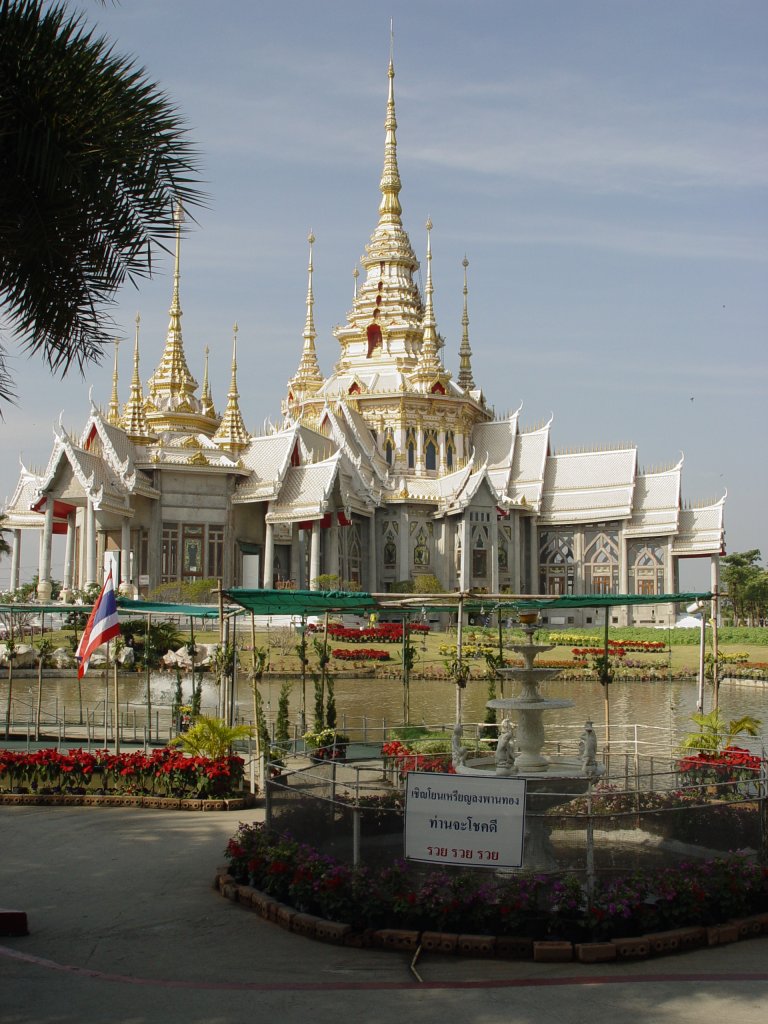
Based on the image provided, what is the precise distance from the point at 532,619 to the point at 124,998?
570 centimetres

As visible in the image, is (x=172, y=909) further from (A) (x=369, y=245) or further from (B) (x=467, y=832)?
(A) (x=369, y=245)

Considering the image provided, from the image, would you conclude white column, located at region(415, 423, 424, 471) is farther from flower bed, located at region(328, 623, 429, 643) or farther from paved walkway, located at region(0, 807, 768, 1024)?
paved walkway, located at region(0, 807, 768, 1024)

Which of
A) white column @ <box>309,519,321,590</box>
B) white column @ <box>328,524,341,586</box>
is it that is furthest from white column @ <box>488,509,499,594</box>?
white column @ <box>309,519,321,590</box>

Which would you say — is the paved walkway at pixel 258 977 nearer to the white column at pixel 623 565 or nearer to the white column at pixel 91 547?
A: the white column at pixel 91 547

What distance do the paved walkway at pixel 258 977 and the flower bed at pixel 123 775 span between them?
13.3 ft

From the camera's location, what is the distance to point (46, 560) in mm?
42938

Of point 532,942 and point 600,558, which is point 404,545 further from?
point 532,942

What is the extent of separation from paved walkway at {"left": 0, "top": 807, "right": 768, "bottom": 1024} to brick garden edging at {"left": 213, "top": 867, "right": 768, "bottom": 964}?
0.31 ft

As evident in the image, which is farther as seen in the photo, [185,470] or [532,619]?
[185,470]

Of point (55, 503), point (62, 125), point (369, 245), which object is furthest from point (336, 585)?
point (62, 125)

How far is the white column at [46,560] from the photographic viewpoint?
41.2 m

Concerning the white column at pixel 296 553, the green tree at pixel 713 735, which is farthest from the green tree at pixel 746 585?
the green tree at pixel 713 735

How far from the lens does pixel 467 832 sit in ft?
30.1

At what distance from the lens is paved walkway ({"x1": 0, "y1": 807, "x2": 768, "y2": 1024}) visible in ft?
25.2
